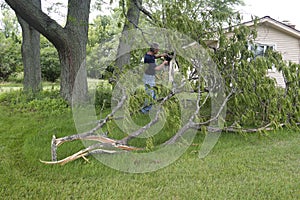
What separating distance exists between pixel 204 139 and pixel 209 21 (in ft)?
5.16

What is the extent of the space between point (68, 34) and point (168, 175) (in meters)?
3.85

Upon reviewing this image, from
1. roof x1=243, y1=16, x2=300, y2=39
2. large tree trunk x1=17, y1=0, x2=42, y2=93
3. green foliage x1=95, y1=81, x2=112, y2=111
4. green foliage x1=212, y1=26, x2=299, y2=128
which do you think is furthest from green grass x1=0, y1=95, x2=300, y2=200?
roof x1=243, y1=16, x2=300, y2=39

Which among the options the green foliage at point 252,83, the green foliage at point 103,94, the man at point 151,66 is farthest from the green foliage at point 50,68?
the green foliage at point 252,83

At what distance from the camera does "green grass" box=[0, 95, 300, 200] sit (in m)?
2.32

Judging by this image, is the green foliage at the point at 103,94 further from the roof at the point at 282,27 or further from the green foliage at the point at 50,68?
the green foliage at the point at 50,68

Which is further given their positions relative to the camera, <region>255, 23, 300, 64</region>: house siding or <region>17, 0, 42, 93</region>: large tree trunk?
<region>255, 23, 300, 64</region>: house siding

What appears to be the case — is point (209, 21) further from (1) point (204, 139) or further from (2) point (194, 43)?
(1) point (204, 139)

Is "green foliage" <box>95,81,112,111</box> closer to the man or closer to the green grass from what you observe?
the man

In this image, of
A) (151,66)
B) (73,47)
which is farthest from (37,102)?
(151,66)

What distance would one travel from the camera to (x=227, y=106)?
3.96 metres

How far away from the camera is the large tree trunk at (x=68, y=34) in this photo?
16.4 feet

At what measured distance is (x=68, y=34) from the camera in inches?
216

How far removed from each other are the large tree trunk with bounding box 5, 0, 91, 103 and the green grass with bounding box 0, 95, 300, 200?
7.02 feet

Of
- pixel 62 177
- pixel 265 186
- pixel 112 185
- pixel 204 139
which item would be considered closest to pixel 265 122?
pixel 204 139
